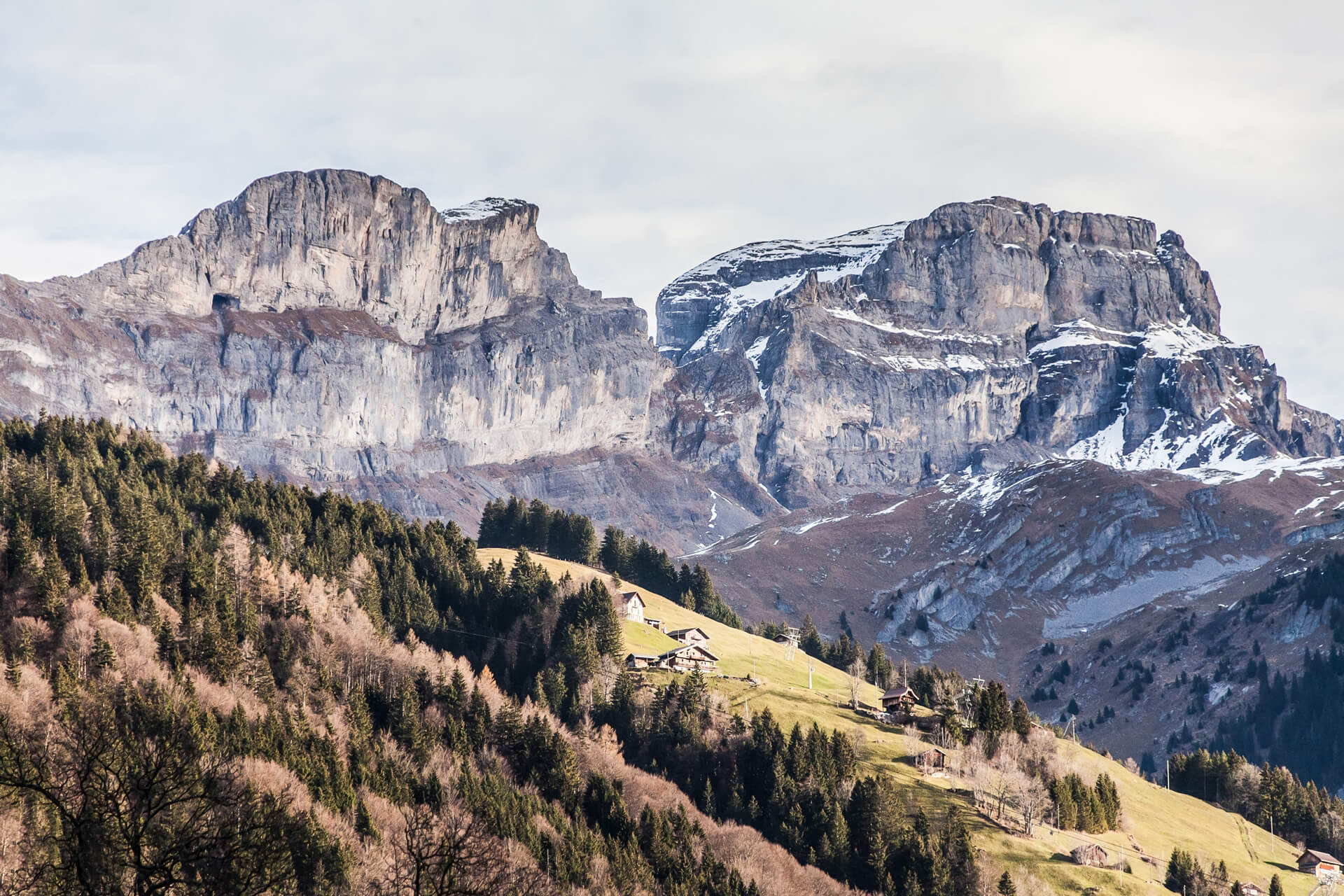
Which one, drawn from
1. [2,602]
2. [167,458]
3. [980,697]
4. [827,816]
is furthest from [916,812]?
[167,458]

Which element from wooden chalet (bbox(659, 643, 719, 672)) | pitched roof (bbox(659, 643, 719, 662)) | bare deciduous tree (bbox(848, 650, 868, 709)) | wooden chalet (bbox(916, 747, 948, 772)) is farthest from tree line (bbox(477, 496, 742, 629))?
wooden chalet (bbox(916, 747, 948, 772))

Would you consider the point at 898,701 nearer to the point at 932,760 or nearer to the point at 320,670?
the point at 932,760

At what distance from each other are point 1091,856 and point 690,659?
1795 inches

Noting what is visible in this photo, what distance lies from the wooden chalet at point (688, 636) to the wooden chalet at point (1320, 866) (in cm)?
6041

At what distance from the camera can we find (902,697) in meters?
138

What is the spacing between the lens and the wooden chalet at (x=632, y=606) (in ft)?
501

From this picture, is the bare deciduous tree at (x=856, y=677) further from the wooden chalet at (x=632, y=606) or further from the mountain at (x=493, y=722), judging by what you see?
the wooden chalet at (x=632, y=606)

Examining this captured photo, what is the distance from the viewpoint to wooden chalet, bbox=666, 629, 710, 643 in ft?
477

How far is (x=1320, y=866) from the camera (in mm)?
122750

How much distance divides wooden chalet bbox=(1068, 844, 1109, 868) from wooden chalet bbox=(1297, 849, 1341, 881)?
2912 cm

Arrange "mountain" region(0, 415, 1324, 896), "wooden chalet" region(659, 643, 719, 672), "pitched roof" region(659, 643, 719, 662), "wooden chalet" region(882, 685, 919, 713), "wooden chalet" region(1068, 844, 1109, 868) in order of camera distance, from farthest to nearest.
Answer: "wooden chalet" region(882, 685, 919, 713) → "pitched roof" region(659, 643, 719, 662) → "wooden chalet" region(659, 643, 719, 672) → "wooden chalet" region(1068, 844, 1109, 868) → "mountain" region(0, 415, 1324, 896)

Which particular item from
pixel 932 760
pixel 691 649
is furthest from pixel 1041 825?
pixel 691 649

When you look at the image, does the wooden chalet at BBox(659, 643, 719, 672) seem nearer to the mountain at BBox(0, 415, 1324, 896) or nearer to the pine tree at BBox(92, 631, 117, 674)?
the mountain at BBox(0, 415, 1324, 896)

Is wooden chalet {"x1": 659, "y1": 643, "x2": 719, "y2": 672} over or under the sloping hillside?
over
